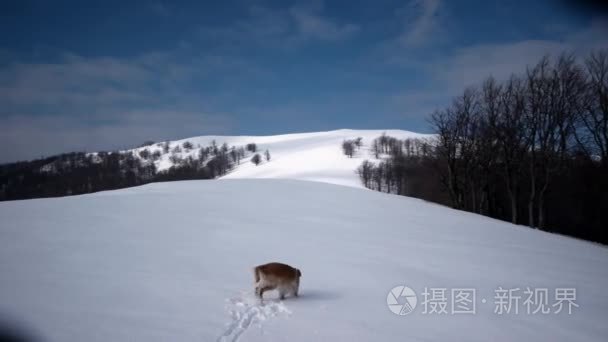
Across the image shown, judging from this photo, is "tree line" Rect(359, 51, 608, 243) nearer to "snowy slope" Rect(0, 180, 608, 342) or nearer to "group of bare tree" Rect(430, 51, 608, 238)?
"group of bare tree" Rect(430, 51, 608, 238)

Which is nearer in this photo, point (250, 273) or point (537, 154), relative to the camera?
point (250, 273)

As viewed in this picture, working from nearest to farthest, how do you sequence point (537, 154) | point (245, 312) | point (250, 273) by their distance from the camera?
1. point (245, 312)
2. point (250, 273)
3. point (537, 154)

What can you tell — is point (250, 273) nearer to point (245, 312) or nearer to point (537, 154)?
point (245, 312)

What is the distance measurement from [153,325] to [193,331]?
0.52 meters

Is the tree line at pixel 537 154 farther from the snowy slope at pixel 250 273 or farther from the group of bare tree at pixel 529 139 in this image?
the snowy slope at pixel 250 273

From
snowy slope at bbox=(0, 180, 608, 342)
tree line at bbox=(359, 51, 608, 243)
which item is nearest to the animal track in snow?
snowy slope at bbox=(0, 180, 608, 342)

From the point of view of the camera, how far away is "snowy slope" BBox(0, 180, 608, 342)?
11.8ft

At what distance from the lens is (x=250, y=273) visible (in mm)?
5711

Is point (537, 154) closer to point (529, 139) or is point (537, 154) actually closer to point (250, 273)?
point (529, 139)

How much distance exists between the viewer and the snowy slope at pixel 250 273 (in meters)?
3.60

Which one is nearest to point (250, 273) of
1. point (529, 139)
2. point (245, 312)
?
point (245, 312)

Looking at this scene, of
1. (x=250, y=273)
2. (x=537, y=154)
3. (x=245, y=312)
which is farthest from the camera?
(x=537, y=154)

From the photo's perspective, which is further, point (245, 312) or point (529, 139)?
point (529, 139)

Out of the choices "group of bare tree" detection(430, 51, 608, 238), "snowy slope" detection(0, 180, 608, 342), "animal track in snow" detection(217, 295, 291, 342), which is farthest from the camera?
"group of bare tree" detection(430, 51, 608, 238)
